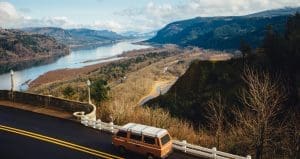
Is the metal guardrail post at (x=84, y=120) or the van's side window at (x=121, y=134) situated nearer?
the van's side window at (x=121, y=134)

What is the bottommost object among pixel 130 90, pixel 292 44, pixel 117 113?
pixel 130 90

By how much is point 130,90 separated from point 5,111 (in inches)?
2988

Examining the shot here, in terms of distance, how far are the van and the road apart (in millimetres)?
597

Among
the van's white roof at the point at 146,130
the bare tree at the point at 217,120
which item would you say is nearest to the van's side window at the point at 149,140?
the van's white roof at the point at 146,130

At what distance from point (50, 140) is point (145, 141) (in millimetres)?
6820

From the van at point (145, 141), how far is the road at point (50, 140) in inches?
23.5

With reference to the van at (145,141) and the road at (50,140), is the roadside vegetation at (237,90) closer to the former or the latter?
the road at (50,140)

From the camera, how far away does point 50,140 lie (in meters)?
23.8

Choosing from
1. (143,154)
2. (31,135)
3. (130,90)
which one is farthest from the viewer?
(130,90)

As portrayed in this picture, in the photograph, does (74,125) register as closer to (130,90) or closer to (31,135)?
(31,135)

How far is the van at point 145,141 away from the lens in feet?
65.9

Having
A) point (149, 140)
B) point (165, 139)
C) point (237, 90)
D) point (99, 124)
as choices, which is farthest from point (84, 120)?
point (237, 90)

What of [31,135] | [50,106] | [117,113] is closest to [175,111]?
[117,113]

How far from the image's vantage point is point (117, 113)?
33.9m
